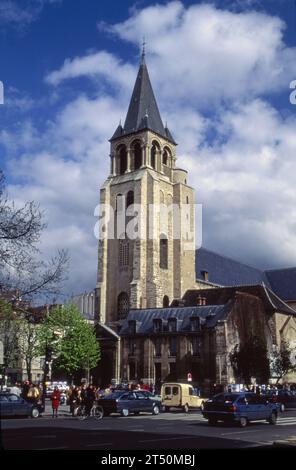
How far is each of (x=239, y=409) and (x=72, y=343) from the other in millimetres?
34403

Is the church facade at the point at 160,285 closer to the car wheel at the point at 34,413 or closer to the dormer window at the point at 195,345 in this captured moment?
the dormer window at the point at 195,345

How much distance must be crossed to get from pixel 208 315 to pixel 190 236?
19.6 m

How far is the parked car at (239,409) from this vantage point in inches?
852

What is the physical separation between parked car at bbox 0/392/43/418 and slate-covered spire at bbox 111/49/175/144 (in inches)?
2005

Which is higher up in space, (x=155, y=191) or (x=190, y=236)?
(x=155, y=191)

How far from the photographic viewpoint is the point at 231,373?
4762 centimetres

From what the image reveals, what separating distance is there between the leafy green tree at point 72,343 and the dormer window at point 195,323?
31.9 feet

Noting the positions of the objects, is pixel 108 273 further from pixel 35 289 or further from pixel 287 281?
pixel 35 289

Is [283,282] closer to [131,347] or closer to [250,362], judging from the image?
[131,347]

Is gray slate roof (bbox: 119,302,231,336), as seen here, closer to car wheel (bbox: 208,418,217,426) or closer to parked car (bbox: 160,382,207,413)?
parked car (bbox: 160,382,207,413)

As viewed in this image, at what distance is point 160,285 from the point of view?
6650cm

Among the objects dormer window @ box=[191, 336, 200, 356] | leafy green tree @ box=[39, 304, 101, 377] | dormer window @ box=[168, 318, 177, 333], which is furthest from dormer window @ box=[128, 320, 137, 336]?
dormer window @ box=[191, 336, 200, 356]

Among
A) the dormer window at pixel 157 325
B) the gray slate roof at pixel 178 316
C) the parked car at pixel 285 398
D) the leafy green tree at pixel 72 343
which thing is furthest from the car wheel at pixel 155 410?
the leafy green tree at pixel 72 343
